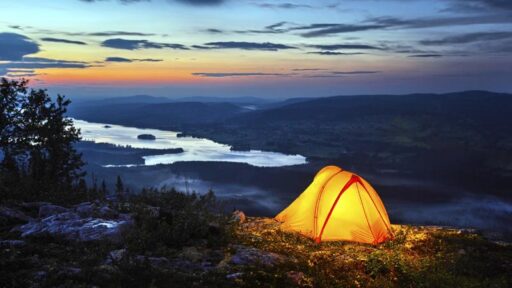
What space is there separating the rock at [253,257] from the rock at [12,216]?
25.7ft

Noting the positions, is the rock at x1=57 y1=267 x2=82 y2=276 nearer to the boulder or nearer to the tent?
the boulder

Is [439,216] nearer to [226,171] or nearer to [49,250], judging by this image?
[226,171]

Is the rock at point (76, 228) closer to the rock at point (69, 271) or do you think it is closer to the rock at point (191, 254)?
the rock at point (191, 254)

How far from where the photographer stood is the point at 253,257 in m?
13.1

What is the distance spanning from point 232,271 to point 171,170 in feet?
615

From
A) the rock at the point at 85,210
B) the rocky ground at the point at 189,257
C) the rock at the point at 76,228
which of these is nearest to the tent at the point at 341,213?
the rocky ground at the point at 189,257

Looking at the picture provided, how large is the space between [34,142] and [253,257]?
25.6 meters

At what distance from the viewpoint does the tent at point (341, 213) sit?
64.0 ft

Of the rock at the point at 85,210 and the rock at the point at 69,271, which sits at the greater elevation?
the rock at the point at 69,271

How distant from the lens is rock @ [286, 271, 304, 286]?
1140 centimetres

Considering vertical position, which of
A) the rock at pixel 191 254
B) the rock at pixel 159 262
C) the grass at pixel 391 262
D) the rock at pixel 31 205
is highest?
the rock at pixel 159 262

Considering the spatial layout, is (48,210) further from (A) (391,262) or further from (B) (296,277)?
(A) (391,262)

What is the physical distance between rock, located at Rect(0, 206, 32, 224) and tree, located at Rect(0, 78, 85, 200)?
365 centimetres

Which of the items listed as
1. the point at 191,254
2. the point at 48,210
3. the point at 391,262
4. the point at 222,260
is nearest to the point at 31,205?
the point at 48,210
